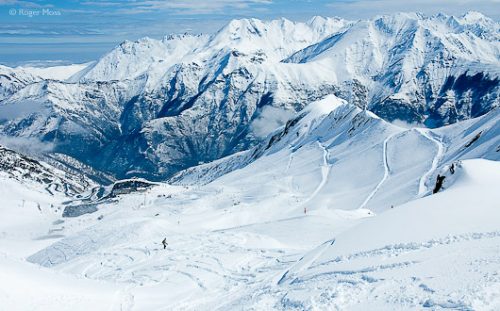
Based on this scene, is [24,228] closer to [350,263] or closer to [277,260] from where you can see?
[277,260]

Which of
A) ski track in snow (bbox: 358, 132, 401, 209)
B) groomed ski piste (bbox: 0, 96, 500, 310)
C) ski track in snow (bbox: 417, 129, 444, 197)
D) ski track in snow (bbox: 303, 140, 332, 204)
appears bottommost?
ski track in snow (bbox: 303, 140, 332, 204)

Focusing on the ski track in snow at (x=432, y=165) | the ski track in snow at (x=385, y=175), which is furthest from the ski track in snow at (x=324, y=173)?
the ski track in snow at (x=432, y=165)

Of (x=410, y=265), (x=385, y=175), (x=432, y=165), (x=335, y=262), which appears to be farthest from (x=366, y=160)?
(x=410, y=265)

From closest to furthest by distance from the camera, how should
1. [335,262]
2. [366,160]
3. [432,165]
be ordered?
[335,262] < [432,165] < [366,160]

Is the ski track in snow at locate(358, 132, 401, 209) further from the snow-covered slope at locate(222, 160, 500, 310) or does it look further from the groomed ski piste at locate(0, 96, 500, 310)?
the snow-covered slope at locate(222, 160, 500, 310)

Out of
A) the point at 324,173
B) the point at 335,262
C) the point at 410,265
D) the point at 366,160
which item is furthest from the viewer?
the point at 324,173

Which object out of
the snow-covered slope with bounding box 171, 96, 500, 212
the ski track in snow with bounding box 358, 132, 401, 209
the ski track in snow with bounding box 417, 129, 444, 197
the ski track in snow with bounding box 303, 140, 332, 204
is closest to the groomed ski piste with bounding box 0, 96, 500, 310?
the ski track in snow with bounding box 417, 129, 444, 197

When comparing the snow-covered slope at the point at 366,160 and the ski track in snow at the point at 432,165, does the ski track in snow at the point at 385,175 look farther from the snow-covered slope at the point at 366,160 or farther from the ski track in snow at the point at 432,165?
the ski track in snow at the point at 432,165

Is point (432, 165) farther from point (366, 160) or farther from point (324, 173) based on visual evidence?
point (324, 173)

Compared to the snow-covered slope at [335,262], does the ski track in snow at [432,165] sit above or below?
below
